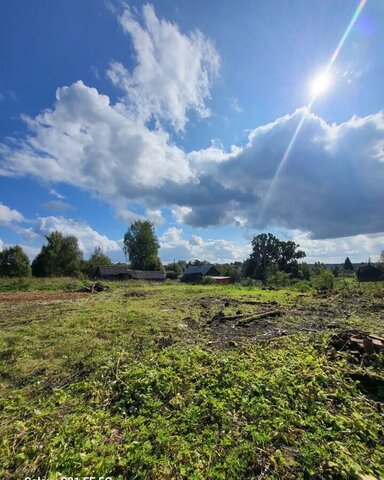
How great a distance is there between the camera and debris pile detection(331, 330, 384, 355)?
4887 mm

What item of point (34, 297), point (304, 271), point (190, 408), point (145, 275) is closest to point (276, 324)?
point (190, 408)

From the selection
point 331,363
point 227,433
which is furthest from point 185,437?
point 331,363

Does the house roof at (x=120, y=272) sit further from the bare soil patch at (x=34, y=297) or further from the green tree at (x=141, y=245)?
the bare soil patch at (x=34, y=297)

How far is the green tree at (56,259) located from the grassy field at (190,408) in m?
48.5

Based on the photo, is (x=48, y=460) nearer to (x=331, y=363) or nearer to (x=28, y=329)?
(x=331, y=363)

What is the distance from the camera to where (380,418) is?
10.4 ft

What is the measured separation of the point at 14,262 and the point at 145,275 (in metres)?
23.9

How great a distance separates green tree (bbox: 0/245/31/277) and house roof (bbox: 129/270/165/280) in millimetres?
18727

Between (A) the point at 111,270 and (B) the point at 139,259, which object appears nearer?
(A) the point at 111,270

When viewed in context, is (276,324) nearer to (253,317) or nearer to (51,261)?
(253,317)

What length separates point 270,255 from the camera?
7394 cm

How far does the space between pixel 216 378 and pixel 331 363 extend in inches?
84.4

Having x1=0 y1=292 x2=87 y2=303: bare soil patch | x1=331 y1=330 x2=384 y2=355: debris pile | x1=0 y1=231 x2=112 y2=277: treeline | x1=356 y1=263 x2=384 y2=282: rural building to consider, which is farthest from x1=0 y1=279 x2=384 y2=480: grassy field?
x1=356 y1=263 x2=384 y2=282: rural building

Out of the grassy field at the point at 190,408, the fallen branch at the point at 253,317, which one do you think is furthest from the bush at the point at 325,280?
the grassy field at the point at 190,408
